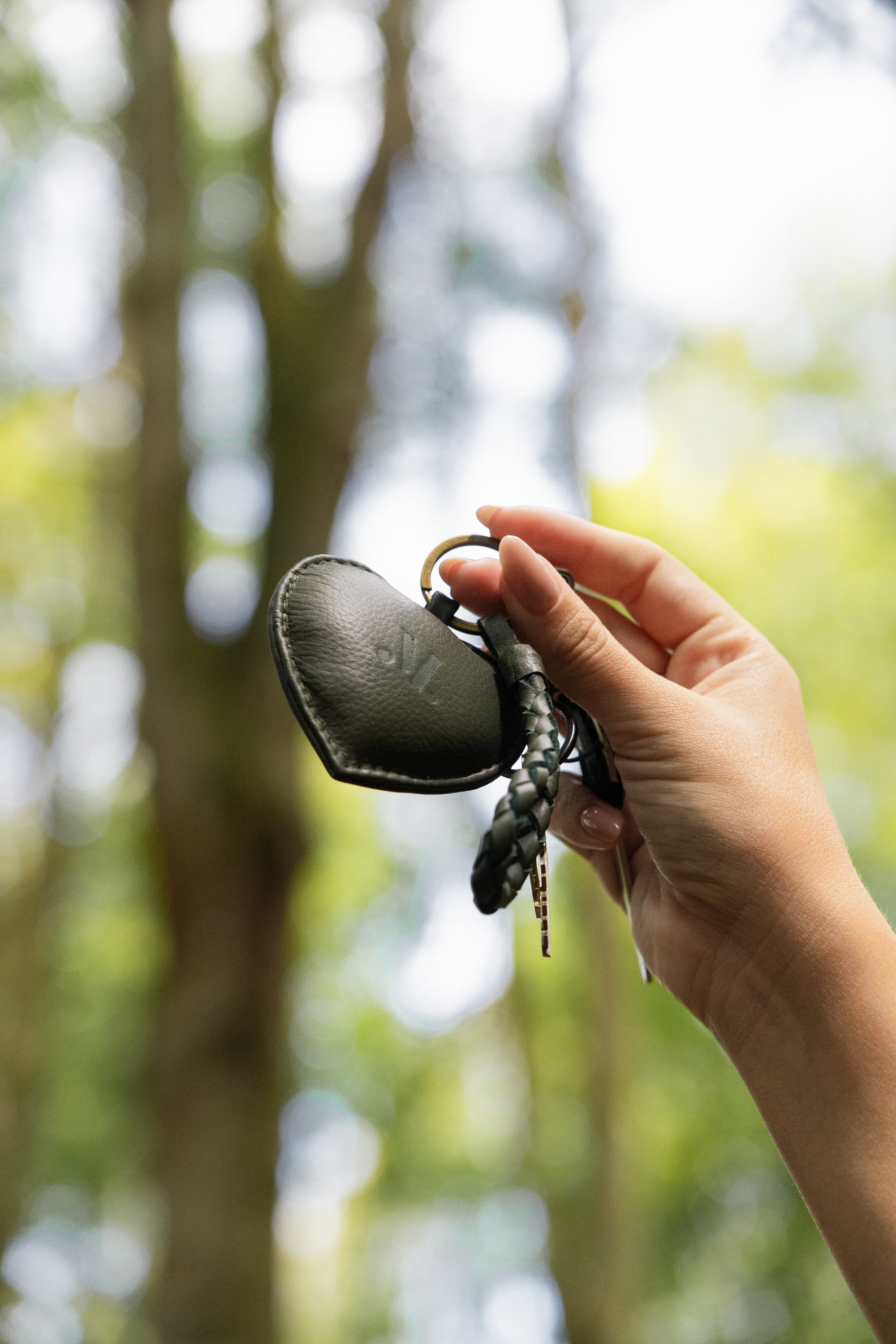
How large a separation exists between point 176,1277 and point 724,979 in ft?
7.80

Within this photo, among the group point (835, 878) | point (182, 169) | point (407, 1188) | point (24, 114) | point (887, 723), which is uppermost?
point (24, 114)

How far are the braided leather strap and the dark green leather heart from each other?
0.07 meters

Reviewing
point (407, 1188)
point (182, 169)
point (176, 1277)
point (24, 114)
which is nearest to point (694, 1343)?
point (407, 1188)

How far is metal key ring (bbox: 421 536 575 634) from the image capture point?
4.03ft

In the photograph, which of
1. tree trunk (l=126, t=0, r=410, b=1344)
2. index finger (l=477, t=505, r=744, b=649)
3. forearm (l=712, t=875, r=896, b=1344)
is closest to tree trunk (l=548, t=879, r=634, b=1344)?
tree trunk (l=126, t=0, r=410, b=1344)

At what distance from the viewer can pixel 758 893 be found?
115 centimetres

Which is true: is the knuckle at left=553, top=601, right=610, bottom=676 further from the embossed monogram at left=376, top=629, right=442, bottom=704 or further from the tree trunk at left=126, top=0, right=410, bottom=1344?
the tree trunk at left=126, top=0, right=410, bottom=1344

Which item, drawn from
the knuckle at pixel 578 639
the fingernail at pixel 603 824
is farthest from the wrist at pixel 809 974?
the knuckle at pixel 578 639

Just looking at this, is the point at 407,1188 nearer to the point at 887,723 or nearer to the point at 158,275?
the point at 887,723

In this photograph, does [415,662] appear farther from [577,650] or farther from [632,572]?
[632,572]

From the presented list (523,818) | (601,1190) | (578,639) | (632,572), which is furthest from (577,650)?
(601,1190)

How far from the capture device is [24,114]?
473 cm

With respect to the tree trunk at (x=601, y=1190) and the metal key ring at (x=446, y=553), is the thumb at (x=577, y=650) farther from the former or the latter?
the tree trunk at (x=601, y=1190)

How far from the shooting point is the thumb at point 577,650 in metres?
1.12
